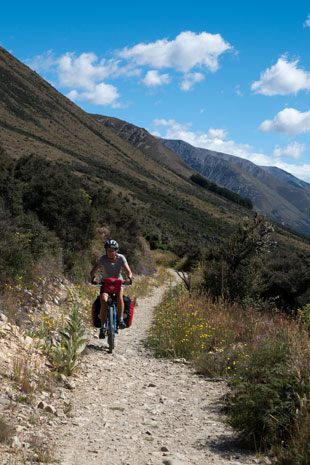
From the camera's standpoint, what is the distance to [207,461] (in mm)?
3393

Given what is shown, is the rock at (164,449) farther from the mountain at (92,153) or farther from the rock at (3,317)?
the mountain at (92,153)

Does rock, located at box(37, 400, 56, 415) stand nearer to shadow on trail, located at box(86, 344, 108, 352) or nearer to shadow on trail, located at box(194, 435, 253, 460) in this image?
shadow on trail, located at box(194, 435, 253, 460)

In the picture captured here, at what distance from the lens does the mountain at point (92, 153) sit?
189 feet

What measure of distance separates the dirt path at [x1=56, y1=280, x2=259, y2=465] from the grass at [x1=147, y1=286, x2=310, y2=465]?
0.26 m

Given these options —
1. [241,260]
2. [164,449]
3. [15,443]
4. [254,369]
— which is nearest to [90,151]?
[241,260]

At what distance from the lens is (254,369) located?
14.9ft

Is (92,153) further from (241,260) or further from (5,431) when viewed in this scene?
(5,431)

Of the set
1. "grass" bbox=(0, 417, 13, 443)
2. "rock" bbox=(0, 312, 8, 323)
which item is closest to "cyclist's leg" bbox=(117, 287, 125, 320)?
"rock" bbox=(0, 312, 8, 323)

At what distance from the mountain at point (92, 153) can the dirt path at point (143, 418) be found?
3273cm

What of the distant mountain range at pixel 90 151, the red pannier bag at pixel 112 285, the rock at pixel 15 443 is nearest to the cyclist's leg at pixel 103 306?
the red pannier bag at pixel 112 285

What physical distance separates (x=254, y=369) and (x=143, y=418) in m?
1.45

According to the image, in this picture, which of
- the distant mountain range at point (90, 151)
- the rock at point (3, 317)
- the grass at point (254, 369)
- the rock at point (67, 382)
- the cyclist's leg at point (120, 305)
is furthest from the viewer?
the distant mountain range at point (90, 151)

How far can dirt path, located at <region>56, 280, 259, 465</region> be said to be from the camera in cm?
343

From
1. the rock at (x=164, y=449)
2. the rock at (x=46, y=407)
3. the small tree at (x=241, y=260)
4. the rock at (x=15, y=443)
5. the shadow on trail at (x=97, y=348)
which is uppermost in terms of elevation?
the small tree at (x=241, y=260)
